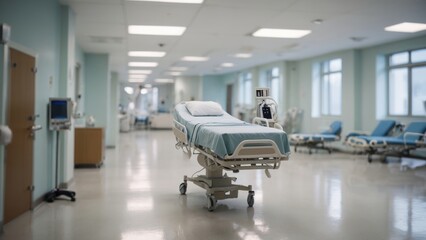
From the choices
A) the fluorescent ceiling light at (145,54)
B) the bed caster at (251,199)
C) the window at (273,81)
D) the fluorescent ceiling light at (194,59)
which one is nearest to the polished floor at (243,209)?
the bed caster at (251,199)

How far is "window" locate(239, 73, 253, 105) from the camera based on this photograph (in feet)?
53.3

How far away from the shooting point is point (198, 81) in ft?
62.3

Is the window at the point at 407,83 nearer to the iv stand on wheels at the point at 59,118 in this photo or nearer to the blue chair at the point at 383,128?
the blue chair at the point at 383,128

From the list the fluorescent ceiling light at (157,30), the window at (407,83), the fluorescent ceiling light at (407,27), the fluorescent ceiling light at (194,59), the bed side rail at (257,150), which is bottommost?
the bed side rail at (257,150)

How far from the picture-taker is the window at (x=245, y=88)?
16.2 meters

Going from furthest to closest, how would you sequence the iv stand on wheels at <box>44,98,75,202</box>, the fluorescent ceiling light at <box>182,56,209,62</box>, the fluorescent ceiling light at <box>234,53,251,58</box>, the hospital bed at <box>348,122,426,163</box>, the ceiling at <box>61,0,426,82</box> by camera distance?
the fluorescent ceiling light at <box>182,56,209,62</box> → the fluorescent ceiling light at <box>234,53,251,58</box> → the hospital bed at <box>348,122,426,163</box> → the ceiling at <box>61,0,426,82</box> → the iv stand on wheels at <box>44,98,75,202</box>

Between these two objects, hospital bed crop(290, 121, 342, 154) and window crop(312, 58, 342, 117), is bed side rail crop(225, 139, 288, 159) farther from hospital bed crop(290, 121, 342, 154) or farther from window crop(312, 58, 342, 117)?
window crop(312, 58, 342, 117)

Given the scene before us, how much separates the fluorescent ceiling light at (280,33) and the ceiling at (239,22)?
0.71ft

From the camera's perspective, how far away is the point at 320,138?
32.9 feet

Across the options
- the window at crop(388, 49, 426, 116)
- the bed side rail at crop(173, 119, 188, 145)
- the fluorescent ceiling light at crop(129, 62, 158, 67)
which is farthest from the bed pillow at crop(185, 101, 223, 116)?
the fluorescent ceiling light at crop(129, 62, 158, 67)

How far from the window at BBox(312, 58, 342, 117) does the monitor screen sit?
8.50 meters

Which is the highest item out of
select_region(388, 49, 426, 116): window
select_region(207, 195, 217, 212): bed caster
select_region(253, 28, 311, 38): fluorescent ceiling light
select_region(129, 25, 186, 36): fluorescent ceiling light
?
select_region(253, 28, 311, 38): fluorescent ceiling light

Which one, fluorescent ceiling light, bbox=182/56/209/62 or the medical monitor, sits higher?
fluorescent ceiling light, bbox=182/56/209/62

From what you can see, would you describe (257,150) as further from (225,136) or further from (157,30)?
(157,30)
